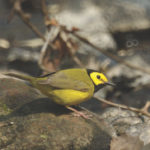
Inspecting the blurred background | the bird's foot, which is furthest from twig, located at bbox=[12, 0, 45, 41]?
the bird's foot

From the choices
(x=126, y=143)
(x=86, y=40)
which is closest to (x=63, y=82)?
(x=126, y=143)

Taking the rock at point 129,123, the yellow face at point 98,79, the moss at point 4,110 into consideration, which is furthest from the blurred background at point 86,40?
the moss at point 4,110

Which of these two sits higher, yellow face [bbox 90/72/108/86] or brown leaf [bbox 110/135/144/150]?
yellow face [bbox 90/72/108/86]

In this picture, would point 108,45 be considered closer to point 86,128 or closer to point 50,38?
point 50,38

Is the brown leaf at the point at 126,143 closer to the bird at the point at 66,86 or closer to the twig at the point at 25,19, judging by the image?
the bird at the point at 66,86

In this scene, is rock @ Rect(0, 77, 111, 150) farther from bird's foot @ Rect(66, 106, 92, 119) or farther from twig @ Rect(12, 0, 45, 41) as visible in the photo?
twig @ Rect(12, 0, 45, 41)

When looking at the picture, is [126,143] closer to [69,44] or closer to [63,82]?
[63,82]
